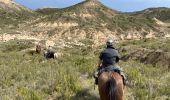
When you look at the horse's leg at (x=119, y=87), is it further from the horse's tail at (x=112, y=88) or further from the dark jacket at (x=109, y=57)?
the dark jacket at (x=109, y=57)

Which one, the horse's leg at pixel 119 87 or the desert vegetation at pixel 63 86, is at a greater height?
the horse's leg at pixel 119 87

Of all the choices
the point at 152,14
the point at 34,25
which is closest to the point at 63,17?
the point at 34,25

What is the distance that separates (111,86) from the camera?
9164 millimetres

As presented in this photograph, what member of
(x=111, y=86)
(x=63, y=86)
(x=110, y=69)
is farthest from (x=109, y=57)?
(x=63, y=86)

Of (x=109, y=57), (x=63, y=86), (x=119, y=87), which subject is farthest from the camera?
(x=63, y=86)

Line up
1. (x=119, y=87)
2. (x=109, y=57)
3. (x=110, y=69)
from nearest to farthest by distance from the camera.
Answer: (x=119, y=87), (x=110, y=69), (x=109, y=57)

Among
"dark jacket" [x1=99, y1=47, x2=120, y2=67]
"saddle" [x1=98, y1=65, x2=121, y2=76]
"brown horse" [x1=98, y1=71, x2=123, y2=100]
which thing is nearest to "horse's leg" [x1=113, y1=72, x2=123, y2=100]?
"brown horse" [x1=98, y1=71, x2=123, y2=100]

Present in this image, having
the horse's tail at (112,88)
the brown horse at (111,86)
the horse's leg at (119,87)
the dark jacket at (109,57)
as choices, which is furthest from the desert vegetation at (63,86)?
the horse's tail at (112,88)

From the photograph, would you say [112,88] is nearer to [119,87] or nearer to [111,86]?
[111,86]

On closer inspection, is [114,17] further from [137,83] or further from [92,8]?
[137,83]

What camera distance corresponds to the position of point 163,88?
1162 centimetres

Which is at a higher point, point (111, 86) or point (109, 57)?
point (109, 57)

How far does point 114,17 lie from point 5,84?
4025 inches

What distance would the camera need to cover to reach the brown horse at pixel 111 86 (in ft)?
29.9
